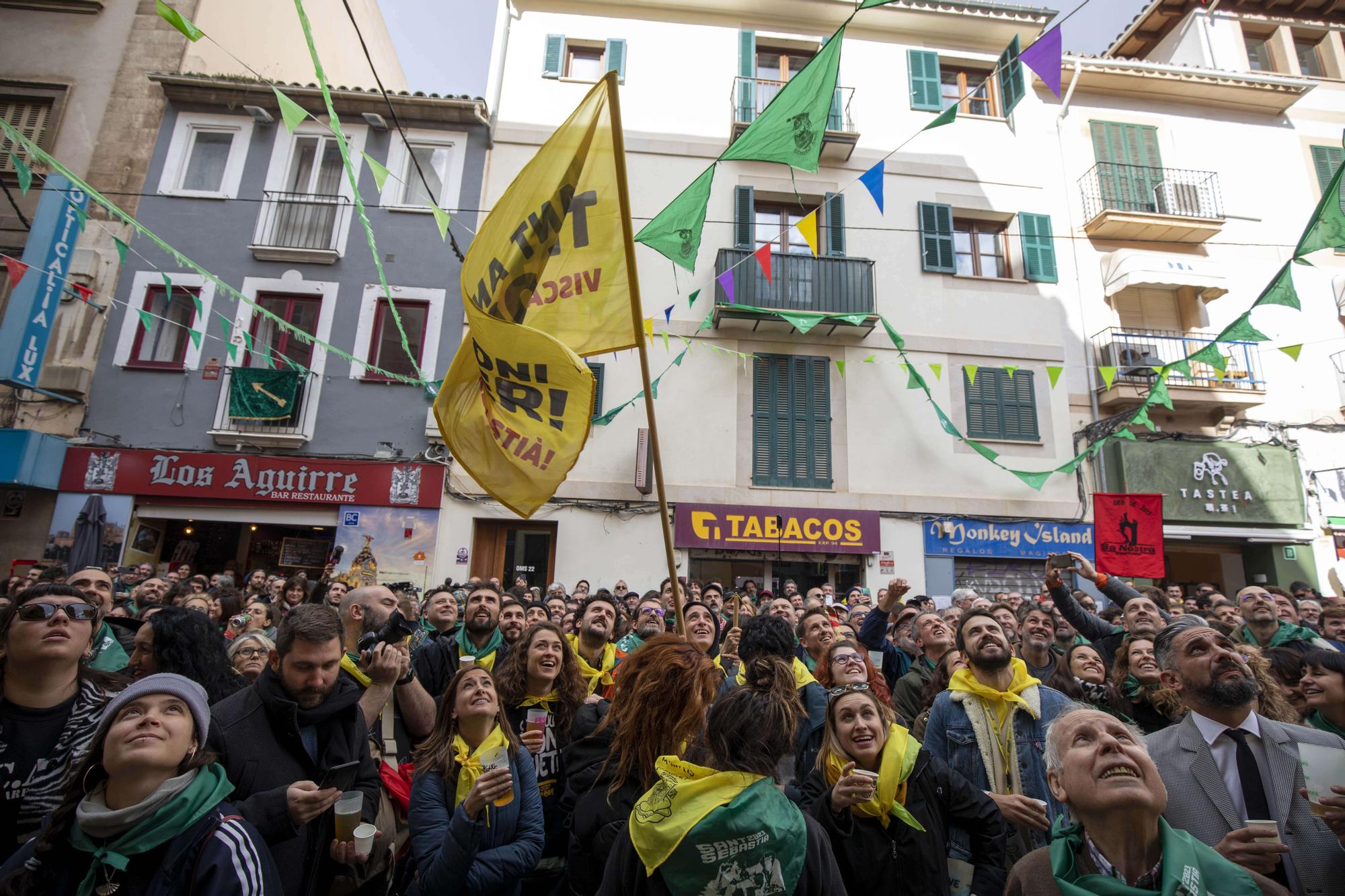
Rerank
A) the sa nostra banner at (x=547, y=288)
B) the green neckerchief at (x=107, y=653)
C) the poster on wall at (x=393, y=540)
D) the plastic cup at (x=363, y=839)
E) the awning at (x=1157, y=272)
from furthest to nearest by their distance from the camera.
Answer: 1. the awning at (x=1157, y=272)
2. the poster on wall at (x=393, y=540)
3. the green neckerchief at (x=107, y=653)
4. the sa nostra banner at (x=547, y=288)
5. the plastic cup at (x=363, y=839)

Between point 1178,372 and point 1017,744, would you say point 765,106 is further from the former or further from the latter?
point 1017,744

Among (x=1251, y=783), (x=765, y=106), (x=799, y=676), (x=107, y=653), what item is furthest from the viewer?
(x=765, y=106)

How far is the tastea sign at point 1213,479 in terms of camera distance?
12.6 meters

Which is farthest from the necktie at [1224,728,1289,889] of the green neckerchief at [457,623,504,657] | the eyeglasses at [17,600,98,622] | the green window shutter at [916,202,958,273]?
the green window shutter at [916,202,958,273]

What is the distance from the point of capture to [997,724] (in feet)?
10.8

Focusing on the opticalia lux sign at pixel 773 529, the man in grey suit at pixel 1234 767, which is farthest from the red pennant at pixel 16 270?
the man in grey suit at pixel 1234 767

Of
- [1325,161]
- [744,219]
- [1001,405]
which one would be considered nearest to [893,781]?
[1001,405]

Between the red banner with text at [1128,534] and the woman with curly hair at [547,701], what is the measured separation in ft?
23.7

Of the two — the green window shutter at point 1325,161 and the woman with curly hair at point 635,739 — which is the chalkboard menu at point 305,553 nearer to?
the woman with curly hair at point 635,739

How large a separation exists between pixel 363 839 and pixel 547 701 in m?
1.24

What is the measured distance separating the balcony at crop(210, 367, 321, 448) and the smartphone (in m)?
10.9

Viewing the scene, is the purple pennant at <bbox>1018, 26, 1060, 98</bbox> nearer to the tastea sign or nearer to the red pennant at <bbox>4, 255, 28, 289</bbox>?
the tastea sign

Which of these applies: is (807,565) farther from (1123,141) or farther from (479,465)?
(1123,141)

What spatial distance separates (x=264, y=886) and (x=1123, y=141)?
1799 cm
